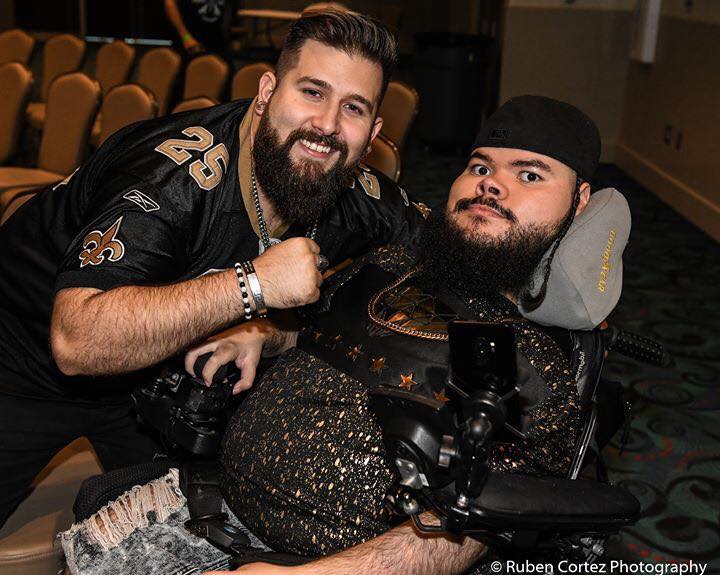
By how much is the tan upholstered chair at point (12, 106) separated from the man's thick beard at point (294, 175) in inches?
154

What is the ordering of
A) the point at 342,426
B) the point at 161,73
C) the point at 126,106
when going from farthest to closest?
the point at 161,73, the point at 126,106, the point at 342,426

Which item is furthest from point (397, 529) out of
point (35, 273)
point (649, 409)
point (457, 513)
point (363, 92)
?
point (649, 409)

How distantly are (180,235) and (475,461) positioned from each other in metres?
0.84

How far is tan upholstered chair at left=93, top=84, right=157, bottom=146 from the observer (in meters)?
4.46

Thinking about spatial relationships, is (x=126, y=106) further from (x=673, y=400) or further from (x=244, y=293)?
(x=244, y=293)

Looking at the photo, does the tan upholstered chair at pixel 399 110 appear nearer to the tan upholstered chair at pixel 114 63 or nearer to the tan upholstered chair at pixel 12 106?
the tan upholstered chair at pixel 12 106

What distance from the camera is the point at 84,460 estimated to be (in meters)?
2.20

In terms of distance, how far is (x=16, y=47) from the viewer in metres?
7.46

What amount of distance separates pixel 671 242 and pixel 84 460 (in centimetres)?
451

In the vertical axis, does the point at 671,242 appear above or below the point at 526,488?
below

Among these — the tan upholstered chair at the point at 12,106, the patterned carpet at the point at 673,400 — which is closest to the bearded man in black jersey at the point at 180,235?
the patterned carpet at the point at 673,400

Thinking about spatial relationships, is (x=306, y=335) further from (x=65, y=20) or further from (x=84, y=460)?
(x=65, y=20)

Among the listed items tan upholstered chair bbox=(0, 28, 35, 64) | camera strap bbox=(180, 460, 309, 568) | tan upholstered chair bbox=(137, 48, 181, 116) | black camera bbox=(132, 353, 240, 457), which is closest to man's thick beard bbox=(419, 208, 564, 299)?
black camera bbox=(132, 353, 240, 457)

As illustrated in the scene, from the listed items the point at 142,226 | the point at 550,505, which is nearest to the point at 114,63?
the point at 142,226
